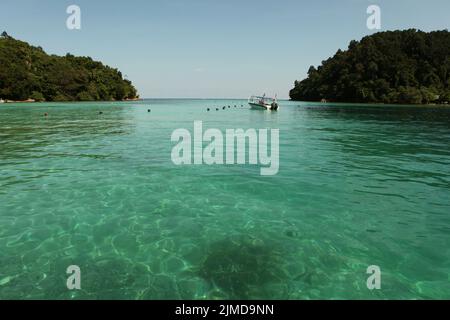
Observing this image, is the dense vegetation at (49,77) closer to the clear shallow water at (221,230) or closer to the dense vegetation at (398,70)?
the clear shallow water at (221,230)

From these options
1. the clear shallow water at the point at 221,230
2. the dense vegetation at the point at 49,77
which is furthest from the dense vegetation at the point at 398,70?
the clear shallow water at the point at 221,230

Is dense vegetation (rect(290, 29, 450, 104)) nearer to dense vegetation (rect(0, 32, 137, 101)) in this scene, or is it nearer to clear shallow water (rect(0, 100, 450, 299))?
dense vegetation (rect(0, 32, 137, 101))

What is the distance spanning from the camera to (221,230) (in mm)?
9133

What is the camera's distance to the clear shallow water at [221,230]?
259 inches

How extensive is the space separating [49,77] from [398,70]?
537 feet

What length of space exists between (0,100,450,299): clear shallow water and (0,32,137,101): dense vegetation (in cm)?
12974

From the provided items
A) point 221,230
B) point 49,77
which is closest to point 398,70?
point 221,230

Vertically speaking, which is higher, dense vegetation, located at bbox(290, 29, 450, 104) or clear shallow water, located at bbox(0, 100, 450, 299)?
dense vegetation, located at bbox(290, 29, 450, 104)

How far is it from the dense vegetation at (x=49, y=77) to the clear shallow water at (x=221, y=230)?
426ft

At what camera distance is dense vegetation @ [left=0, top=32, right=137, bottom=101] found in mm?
119456

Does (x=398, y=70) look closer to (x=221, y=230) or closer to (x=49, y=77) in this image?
(x=221, y=230)

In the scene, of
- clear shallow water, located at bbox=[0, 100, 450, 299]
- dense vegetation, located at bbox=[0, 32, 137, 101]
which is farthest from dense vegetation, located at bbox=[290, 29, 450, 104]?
clear shallow water, located at bbox=[0, 100, 450, 299]
